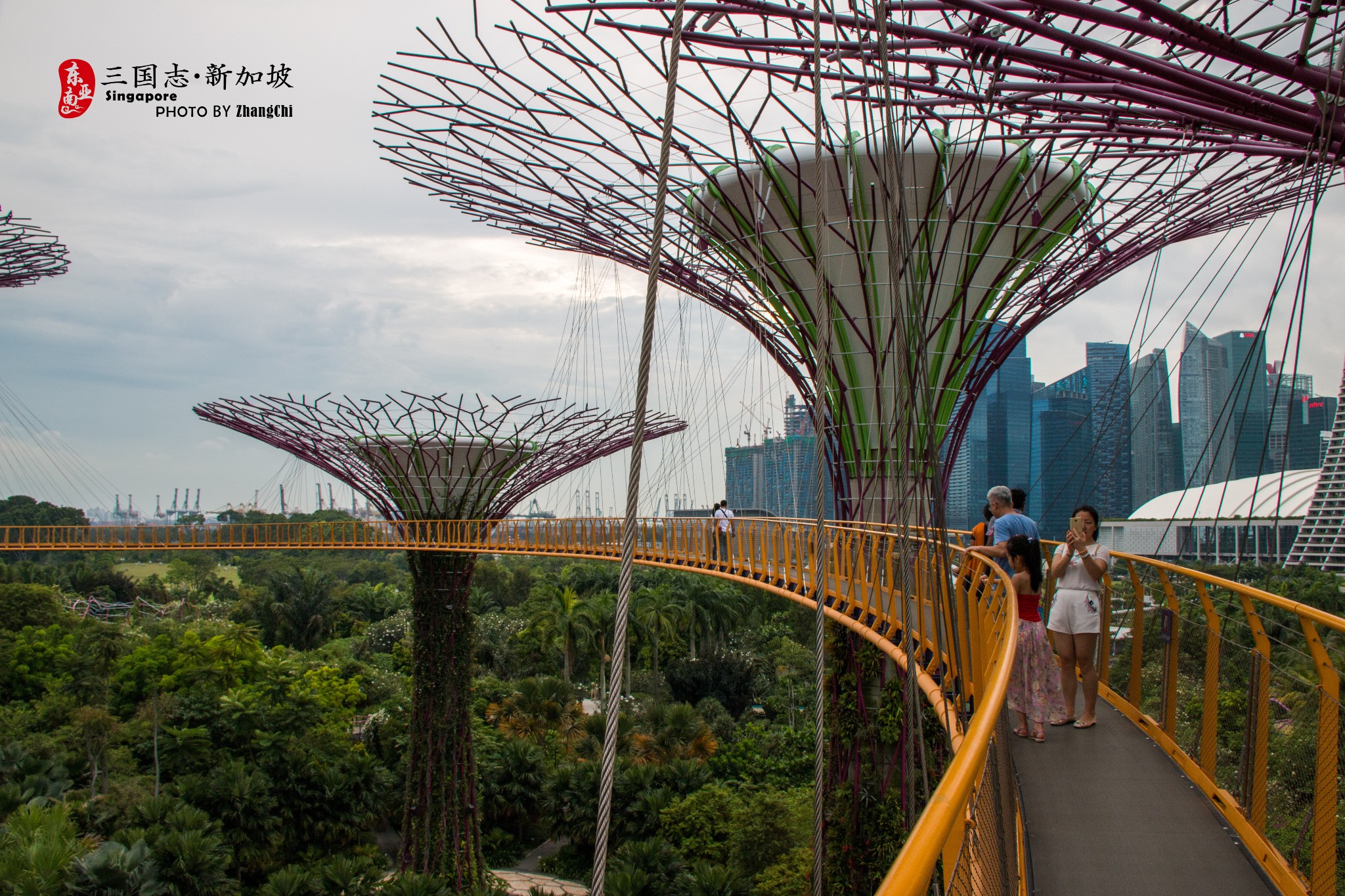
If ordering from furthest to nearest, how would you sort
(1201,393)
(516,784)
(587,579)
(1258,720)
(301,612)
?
(587,579)
(301,612)
(1201,393)
(516,784)
(1258,720)

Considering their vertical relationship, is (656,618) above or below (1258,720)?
below

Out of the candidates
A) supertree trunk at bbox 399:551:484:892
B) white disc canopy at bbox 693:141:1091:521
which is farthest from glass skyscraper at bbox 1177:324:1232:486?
supertree trunk at bbox 399:551:484:892

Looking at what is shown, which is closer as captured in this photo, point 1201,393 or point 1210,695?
point 1210,695

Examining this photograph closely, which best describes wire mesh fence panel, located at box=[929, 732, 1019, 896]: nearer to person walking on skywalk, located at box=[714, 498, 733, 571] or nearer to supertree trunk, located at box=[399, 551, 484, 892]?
person walking on skywalk, located at box=[714, 498, 733, 571]

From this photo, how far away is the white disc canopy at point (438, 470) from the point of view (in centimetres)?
1809

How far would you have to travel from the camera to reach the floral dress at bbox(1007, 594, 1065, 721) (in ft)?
16.4

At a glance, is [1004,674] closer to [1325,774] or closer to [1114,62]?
[1325,774]

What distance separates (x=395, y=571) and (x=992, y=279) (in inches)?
2133

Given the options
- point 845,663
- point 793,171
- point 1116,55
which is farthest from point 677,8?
point 845,663

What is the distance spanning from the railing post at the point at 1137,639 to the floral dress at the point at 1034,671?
570mm

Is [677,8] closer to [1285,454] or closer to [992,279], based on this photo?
[1285,454]

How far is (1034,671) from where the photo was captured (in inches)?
203

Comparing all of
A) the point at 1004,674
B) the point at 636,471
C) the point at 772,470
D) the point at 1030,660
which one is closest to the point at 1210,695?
the point at 1030,660

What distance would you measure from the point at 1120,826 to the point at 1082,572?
1585 millimetres
